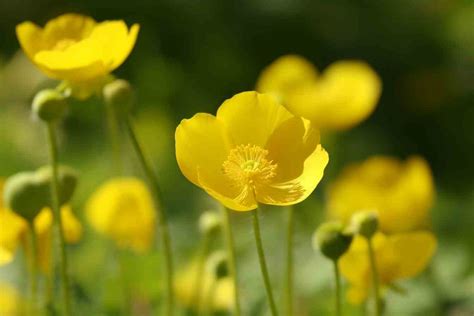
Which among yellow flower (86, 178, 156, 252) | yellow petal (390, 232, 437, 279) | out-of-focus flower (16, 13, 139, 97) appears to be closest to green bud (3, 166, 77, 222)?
out-of-focus flower (16, 13, 139, 97)

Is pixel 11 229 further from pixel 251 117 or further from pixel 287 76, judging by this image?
Answer: pixel 287 76

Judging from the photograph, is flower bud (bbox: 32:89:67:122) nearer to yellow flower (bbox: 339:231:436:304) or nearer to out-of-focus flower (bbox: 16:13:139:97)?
out-of-focus flower (bbox: 16:13:139:97)

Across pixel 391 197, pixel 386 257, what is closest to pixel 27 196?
pixel 386 257

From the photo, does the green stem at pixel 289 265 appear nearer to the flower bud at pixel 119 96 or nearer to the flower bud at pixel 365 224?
the flower bud at pixel 365 224

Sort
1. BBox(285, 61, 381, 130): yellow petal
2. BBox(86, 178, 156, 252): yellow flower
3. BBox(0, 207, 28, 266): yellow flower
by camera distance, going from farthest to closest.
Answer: BBox(285, 61, 381, 130): yellow petal, BBox(86, 178, 156, 252): yellow flower, BBox(0, 207, 28, 266): yellow flower

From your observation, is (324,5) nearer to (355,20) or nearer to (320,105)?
(355,20)

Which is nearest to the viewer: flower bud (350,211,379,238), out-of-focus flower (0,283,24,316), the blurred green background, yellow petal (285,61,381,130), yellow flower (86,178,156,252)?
flower bud (350,211,379,238)

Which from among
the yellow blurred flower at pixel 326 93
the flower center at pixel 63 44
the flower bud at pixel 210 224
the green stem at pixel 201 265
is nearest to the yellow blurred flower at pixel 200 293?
the green stem at pixel 201 265
